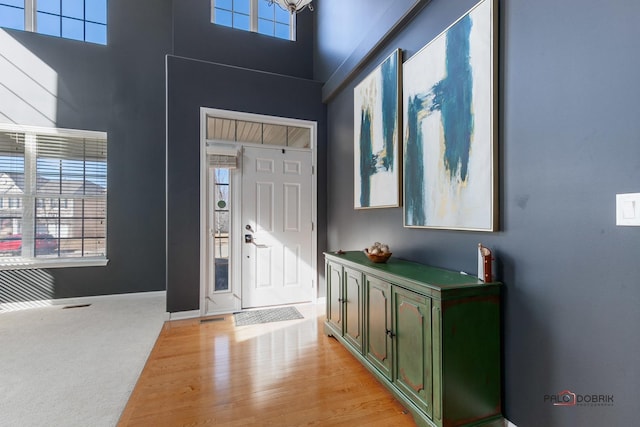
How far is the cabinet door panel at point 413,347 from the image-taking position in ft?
5.38

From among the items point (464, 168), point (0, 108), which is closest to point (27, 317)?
point (0, 108)

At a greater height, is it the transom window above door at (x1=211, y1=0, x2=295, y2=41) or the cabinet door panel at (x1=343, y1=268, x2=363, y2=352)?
the transom window above door at (x1=211, y1=0, x2=295, y2=41)

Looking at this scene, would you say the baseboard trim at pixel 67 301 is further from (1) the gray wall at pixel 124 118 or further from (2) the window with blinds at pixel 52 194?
(2) the window with blinds at pixel 52 194

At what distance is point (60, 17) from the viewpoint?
4.22 metres

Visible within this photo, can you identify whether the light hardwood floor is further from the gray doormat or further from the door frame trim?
the door frame trim

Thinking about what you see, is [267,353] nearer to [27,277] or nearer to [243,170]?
[243,170]

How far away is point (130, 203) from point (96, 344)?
2.25 m

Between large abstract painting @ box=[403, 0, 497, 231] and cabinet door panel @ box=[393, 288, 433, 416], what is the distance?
1.93ft

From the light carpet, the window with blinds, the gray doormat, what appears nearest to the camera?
the light carpet

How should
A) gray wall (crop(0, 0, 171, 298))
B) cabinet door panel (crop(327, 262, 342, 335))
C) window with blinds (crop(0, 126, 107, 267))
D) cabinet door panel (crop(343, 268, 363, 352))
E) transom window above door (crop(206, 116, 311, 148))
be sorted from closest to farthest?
cabinet door panel (crop(343, 268, 363, 352)) < cabinet door panel (crop(327, 262, 342, 335)) < transom window above door (crop(206, 116, 311, 148)) < window with blinds (crop(0, 126, 107, 267)) < gray wall (crop(0, 0, 171, 298))

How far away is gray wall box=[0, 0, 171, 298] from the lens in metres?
4.13

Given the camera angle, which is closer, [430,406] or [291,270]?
[430,406]

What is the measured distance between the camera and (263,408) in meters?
1.90

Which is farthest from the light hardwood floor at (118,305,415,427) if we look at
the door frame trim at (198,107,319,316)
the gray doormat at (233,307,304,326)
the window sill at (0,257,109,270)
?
the window sill at (0,257,109,270)
